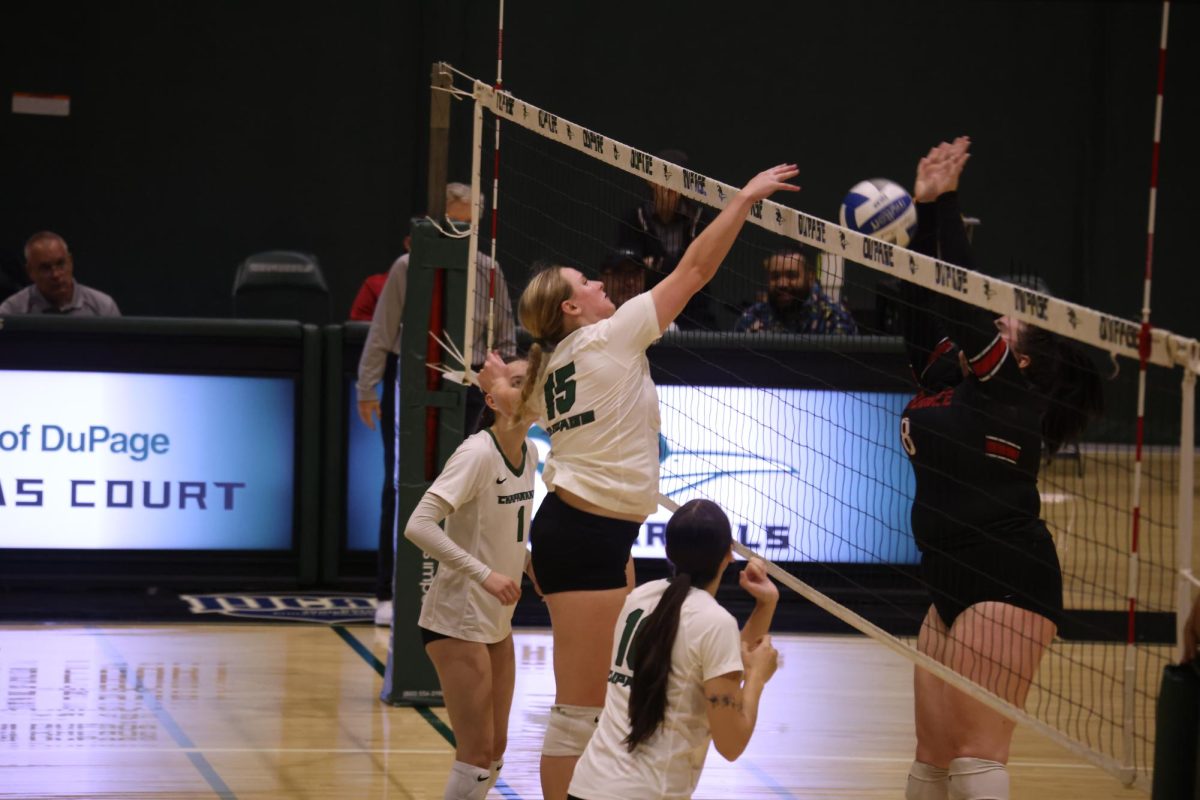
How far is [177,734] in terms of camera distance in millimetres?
5867

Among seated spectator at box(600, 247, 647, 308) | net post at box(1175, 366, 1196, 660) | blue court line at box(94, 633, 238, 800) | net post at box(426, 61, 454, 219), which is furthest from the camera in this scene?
seated spectator at box(600, 247, 647, 308)

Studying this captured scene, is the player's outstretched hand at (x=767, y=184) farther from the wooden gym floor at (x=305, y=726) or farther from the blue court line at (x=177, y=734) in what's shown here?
the blue court line at (x=177, y=734)

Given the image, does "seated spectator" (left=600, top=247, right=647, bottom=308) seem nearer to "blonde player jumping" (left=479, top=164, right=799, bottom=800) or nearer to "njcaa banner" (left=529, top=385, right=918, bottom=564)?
"njcaa banner" (left=529, top=385, right=918, bottom=564)

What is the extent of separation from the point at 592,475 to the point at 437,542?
0.66m

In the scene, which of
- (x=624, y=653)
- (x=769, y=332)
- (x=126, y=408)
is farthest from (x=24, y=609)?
(x=624, y=653)

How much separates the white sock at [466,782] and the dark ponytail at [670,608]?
118 centimetres

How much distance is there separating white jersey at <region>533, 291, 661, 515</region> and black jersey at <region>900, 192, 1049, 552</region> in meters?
0.80

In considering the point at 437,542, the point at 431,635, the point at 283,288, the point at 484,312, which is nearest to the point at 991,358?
the point at 437,542

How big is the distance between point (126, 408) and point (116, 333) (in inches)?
17.3

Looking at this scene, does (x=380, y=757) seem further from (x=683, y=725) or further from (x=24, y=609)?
(x=24, y=609)

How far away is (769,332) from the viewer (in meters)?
8.43

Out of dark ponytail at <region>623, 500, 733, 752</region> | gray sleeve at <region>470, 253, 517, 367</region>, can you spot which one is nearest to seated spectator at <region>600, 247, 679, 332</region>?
gray sleeve at <region>470, 253, 517, 367</region>

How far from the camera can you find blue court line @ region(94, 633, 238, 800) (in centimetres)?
524

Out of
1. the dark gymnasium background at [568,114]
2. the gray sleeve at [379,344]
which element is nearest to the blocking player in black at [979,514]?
the gray sleeve at [379,344]
